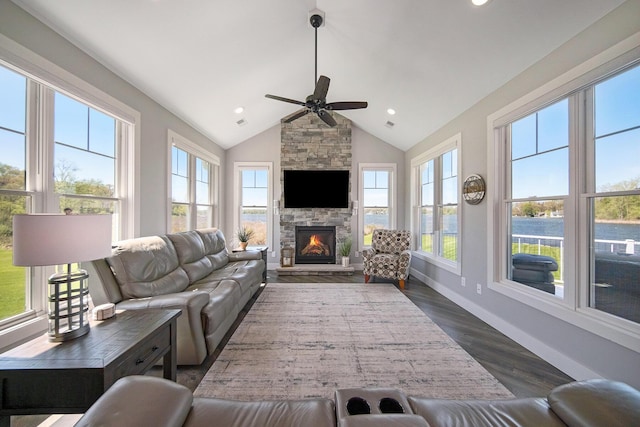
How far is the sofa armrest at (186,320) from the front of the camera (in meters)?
2.06

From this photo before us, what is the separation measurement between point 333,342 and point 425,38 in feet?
11.0

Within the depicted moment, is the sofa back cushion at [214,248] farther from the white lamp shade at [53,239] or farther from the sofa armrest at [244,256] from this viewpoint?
the white lamp shade at [53,239]

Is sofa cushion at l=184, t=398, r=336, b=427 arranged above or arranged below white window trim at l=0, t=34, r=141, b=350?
below

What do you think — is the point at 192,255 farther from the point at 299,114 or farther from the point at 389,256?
the point at 389,256

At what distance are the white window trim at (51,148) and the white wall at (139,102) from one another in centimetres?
6

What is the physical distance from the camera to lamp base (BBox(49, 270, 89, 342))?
1.40 m

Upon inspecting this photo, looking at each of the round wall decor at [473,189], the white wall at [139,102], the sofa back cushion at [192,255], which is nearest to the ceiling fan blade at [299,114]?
the white wall at [139,102]

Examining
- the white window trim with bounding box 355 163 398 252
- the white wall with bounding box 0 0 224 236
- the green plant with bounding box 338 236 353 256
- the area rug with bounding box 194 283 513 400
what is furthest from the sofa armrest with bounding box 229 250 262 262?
the white window trim with bounding box 355 163 398 252

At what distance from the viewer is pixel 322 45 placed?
3514 mm

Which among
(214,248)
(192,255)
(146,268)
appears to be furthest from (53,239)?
(214,248)

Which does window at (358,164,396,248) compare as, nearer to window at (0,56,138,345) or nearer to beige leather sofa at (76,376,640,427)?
window at (0,56,138,345)

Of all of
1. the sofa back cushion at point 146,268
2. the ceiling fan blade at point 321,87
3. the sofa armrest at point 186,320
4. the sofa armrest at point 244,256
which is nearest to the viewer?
the sofa armrest at point 186,320

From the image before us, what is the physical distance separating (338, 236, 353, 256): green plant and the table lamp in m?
4.48

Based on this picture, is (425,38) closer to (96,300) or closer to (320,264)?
(96,300)
